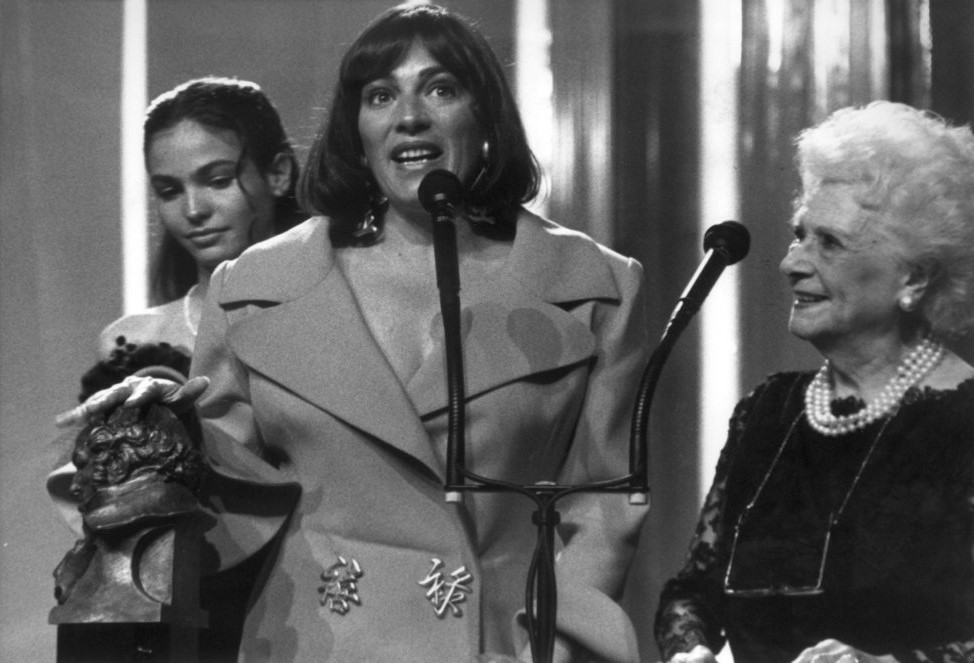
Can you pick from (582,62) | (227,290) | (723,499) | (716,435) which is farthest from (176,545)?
(582,62)

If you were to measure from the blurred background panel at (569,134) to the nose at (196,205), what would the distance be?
5.9 inches

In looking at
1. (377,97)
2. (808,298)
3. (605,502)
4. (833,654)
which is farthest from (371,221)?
(833,654)

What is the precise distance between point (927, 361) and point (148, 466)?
100cm

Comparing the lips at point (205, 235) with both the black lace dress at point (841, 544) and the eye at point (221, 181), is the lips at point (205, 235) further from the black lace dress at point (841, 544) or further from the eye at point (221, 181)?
the black lace dress at point (841, 544)

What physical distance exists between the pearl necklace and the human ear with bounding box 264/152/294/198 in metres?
0.20

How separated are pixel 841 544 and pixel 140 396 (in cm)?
89

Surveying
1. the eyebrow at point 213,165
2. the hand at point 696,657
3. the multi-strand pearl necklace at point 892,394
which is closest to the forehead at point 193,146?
the eyebrow at point 213,165

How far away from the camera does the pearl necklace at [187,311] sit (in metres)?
3.05

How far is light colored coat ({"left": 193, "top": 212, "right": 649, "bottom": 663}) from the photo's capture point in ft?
8.68

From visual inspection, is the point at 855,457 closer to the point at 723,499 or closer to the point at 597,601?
the point at 723,499

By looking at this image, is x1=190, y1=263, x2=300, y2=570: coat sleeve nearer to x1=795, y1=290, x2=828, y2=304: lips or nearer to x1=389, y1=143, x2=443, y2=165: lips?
x1=389, y1=143, x2=443, y2=165: lips

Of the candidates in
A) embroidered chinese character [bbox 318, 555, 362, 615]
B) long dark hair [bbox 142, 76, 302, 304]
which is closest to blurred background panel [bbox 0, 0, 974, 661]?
long dark hair [bbox 142, 76, 302, 304]

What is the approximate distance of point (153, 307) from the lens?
10.3 ft

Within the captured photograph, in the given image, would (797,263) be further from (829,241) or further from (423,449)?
(423,449)
